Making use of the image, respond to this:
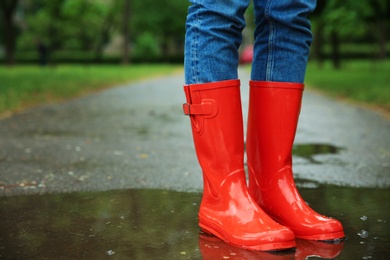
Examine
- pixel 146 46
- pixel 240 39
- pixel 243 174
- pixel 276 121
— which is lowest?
pixel 146 46

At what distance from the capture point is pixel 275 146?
206cm

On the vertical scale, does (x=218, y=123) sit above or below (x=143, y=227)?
above

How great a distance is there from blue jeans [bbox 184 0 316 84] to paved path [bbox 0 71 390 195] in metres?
0.85

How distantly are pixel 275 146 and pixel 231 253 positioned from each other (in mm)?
451

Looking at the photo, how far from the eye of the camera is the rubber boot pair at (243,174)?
186cm

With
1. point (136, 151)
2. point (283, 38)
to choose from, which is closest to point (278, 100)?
point (283, 38)

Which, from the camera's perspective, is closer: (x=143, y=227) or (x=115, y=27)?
(x=143, y=227)

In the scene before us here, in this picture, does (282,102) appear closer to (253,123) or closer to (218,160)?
(253,123)

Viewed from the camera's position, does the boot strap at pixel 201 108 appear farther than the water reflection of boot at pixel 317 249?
Yes

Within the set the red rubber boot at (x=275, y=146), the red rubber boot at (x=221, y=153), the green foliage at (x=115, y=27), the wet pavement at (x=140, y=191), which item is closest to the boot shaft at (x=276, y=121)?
the red rubber boot at (x=275, y=146)

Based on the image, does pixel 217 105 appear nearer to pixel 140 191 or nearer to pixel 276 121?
pixel 276 121

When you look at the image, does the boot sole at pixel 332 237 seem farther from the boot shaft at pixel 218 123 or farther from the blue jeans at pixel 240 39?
the blue jeans at pixel 240 39

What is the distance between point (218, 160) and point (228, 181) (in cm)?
7

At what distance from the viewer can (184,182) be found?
9.64 ft
